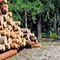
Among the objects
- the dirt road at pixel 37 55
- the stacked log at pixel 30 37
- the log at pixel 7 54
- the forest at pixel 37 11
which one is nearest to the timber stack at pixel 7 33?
the stacked log at pixel 30 37

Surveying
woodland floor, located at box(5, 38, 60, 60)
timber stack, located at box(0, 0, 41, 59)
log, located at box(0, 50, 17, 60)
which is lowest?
woodland floor, located at box(5, 38, 60, 60)

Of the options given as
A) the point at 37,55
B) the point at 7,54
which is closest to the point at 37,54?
the point at 37,55

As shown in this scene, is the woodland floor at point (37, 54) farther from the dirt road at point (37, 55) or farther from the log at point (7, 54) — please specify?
the log at point (7, 54)

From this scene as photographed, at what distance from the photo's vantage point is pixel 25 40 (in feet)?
28.0

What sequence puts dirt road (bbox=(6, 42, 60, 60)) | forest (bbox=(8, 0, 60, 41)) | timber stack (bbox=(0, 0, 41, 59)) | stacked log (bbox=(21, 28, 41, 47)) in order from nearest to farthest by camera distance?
timber stack (bbox=(0, 0, 41, 59)), dirt road (bbox=(6, 42, 60, 60)), stacked log (bbox=(21, 28, 41, 47)), forest (bbox=(8, 0, 60, 41))

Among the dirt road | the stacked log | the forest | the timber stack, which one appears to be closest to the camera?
the timber stack

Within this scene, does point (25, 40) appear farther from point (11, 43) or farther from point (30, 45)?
point (11, 43)

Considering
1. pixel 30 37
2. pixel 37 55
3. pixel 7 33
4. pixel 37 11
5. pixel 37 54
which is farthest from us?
pixel 37 11

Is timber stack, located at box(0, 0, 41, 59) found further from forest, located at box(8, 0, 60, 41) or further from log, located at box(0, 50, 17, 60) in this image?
forest, located at box(8, 0, 60, 41)

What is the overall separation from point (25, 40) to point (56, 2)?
869cm

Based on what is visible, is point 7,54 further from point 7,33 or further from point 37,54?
point 37,54

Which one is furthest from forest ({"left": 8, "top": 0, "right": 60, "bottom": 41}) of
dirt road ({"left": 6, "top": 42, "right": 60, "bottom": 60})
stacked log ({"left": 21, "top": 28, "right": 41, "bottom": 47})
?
dirt road ({"left": 6, "top": 42, "right": 60, "bottom": 60})

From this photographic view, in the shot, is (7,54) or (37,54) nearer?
(7,54)

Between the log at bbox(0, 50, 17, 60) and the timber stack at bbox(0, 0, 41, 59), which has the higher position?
the timber stack at bbox(0, 0, 41, 59)
